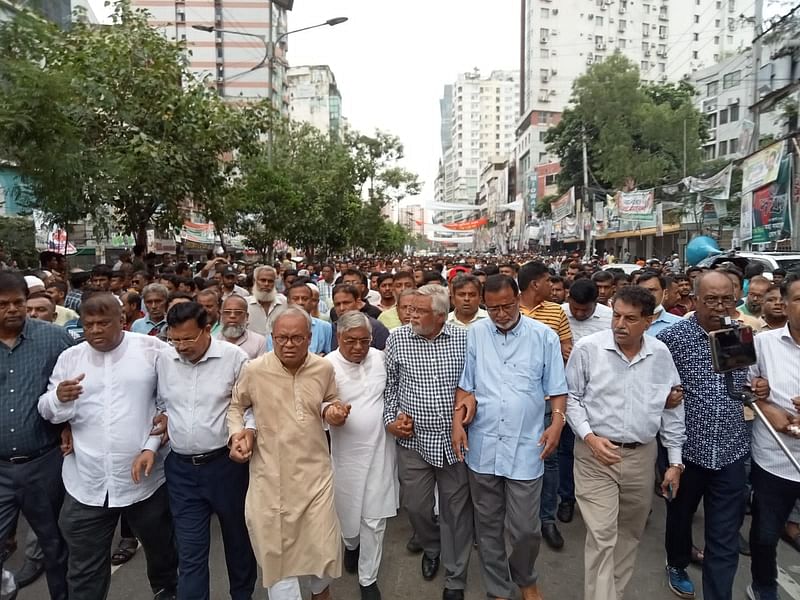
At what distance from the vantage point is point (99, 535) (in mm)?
3008

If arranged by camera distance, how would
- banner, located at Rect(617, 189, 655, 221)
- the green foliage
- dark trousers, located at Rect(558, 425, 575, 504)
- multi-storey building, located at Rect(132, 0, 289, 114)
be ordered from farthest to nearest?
multi-storey building, located at Rect(132, 0, 289, 114) → banner, located at Rect(617, 189, 655, 221) → the green foliage → dark trousers, located at Rect(558, 425, 575, 504)

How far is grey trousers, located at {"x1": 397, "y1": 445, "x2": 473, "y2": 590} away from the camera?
342 cm

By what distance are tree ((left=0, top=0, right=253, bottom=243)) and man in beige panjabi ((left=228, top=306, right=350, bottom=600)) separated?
5.97 m

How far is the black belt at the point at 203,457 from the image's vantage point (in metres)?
3.02

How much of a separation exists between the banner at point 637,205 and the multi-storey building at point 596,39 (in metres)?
48.0

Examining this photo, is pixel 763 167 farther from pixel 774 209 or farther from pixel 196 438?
pixel 196 438

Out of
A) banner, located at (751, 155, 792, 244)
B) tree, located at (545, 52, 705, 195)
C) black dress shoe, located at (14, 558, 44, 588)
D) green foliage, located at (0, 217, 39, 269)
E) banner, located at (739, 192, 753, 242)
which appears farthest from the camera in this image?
tree, located at (545, 52, 705, 195)

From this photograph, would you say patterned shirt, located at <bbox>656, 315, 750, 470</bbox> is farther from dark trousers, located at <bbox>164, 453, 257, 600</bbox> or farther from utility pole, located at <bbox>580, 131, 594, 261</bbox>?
utility pole, located at <bbox>580, 131, 594, 261</bbox>

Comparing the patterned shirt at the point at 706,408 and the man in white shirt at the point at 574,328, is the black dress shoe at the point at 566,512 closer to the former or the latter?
the man in white shirt at the point at 574,328

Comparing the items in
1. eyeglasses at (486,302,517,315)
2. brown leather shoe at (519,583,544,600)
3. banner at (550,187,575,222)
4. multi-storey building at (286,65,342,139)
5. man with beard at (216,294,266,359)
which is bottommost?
brown leather shoe at (519,583,544,600)

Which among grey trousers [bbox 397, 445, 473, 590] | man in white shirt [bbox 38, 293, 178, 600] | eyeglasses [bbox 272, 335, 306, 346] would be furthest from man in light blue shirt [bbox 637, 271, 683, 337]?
man in white shirt [bbox 38, 293, 178, 600]

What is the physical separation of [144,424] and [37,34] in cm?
650

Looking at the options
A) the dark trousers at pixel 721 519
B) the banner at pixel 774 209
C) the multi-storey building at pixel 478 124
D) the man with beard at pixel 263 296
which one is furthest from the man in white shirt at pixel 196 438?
the multi-storey building at pixel 478 124

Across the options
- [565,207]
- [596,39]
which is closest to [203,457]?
[565,207]
